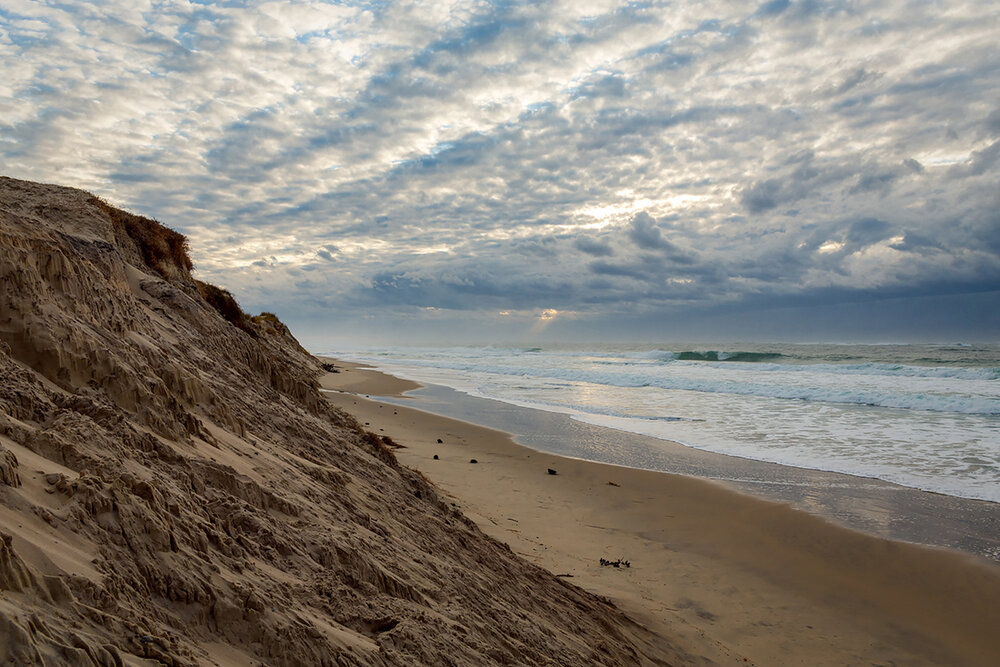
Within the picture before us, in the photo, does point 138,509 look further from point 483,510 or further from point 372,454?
point 483,510

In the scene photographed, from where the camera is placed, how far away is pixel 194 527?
3287 millimetres

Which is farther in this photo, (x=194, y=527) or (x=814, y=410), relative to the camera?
(x=814, y=410)

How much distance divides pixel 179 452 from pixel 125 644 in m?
1.94

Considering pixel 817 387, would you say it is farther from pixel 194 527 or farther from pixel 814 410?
pixel 194 527

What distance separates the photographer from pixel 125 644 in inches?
93.0

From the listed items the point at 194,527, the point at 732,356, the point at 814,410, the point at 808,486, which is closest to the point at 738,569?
the point at 808,486

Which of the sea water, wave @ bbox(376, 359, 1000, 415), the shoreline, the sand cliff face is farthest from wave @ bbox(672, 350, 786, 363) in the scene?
the sand cliff face

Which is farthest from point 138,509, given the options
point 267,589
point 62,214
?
point 62,214

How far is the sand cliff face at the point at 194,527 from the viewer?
8.41 ft

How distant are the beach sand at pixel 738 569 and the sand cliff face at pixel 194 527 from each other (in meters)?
1.38

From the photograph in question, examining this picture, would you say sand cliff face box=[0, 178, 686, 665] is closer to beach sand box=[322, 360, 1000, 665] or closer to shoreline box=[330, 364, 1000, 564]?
beach sand box=[322, 360, 1000, 665]

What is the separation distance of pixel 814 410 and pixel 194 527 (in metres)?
23.8

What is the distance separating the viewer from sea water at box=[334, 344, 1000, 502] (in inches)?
550

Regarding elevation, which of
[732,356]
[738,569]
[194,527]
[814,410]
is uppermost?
[732,356]
